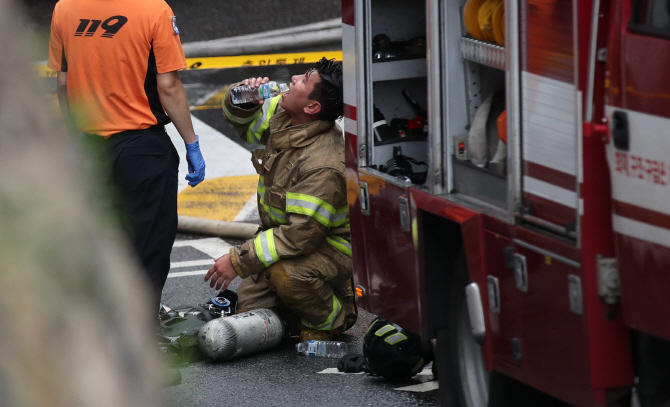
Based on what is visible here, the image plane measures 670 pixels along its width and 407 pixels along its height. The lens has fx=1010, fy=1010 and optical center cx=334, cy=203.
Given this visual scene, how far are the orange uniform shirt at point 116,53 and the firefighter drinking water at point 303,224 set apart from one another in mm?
Answer: 503

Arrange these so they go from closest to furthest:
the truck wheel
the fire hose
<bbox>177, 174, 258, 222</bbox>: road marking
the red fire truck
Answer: the red fire truck → the truck wheel → the fire hose → <bbox>177, 174, 258, 222</bbox>: road marking

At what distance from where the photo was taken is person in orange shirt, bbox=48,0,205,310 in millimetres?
4922

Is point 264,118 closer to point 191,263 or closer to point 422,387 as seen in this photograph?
point 422,387

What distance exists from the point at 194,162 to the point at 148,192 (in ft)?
1.46

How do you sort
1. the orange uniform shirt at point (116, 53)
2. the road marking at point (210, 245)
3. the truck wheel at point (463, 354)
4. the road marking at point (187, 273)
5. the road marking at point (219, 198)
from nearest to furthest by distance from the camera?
the truck wheel at point (463, 354) < the orange uniform shirt at point (116, 53) < the road marking at point (187, 273) < the road marking at point (210, 245) < the road marking at point (219, 198)

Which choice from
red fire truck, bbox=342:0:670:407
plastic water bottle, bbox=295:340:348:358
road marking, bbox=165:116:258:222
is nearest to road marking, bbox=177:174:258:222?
road marking, bbox=165:116:258:222

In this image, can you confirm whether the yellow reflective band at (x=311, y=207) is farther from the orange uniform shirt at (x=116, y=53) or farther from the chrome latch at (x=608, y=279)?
the chrome latch at (x=608, y=279)

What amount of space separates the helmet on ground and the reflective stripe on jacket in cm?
65

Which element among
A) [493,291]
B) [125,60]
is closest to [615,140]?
[493,291]

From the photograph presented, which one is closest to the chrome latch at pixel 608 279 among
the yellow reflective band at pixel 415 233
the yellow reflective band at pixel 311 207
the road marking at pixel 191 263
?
the yellow reflective band at pixel 415 233

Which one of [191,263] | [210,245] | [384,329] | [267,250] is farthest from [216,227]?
[384,329]

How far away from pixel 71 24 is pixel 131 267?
13.3 feet

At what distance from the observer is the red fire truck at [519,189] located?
259cm

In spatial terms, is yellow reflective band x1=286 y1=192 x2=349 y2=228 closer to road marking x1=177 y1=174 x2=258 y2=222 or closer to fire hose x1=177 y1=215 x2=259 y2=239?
fire hose x1=177 y1=215 x2=259 y2=239
